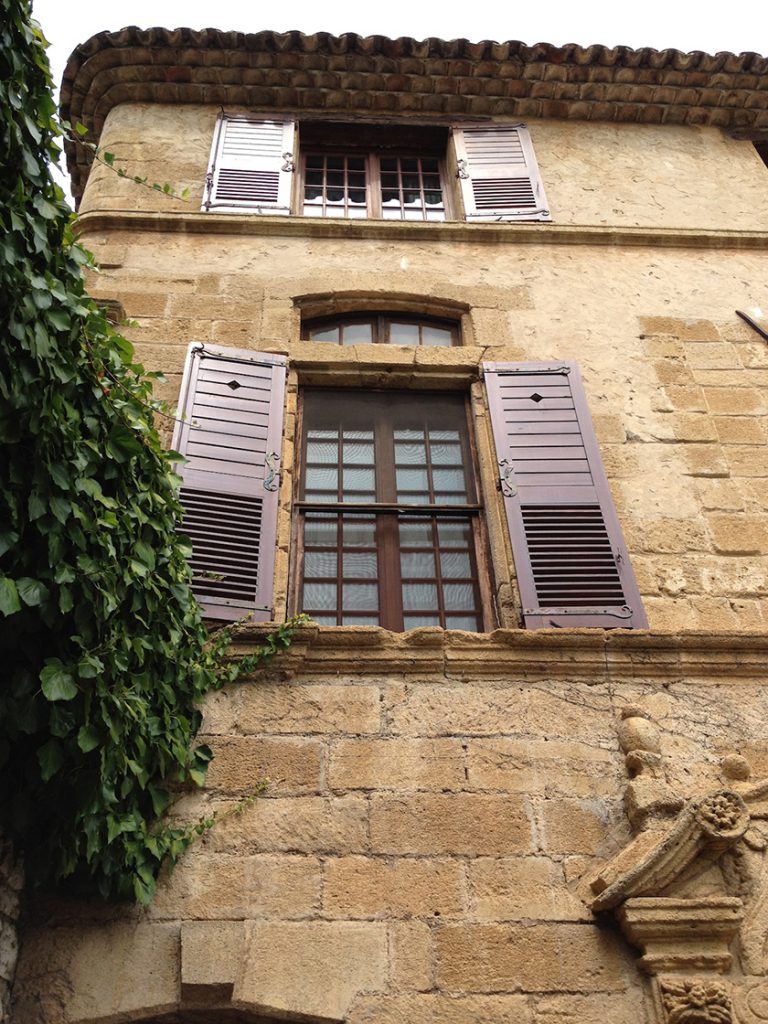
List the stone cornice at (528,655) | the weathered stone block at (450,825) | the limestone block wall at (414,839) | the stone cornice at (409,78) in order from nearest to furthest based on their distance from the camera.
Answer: the limestone block wall at (414,839)
the weathered stone block at (450,825)
the stone cornice at (528,655)
the stone cornice at (409,78)

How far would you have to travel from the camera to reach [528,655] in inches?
182

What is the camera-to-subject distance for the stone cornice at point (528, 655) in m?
4.56

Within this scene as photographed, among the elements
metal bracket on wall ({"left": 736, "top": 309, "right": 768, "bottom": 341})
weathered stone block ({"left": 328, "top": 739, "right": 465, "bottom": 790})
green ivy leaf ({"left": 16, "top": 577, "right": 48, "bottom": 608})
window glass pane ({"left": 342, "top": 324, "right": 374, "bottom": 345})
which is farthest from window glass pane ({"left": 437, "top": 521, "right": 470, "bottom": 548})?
green ivy leaf ({"left": 16, "top": 577, "right": 48, "bottom": 608})

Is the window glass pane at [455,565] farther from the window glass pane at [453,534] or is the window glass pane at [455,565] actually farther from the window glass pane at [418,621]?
the window glass pane at [418,621]

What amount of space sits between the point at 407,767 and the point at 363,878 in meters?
0.53

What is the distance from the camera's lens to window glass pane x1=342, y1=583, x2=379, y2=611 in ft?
17.1

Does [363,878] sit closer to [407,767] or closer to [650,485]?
[407,767]

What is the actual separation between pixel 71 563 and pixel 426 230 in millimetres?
4992

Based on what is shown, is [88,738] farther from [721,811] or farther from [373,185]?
[373,185]

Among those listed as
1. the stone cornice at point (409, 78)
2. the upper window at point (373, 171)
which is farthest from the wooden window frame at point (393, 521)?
the stone cornice at point (409, 78)

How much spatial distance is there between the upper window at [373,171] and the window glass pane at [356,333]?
141cm

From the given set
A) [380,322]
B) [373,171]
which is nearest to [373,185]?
[373,171]

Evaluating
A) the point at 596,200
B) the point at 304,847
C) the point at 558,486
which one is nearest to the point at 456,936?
the point at 304,847

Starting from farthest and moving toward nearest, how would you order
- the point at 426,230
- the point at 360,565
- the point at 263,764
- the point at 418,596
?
the point at 426,230, the point at 360,565, the point at 418,596, the point at 263,764
